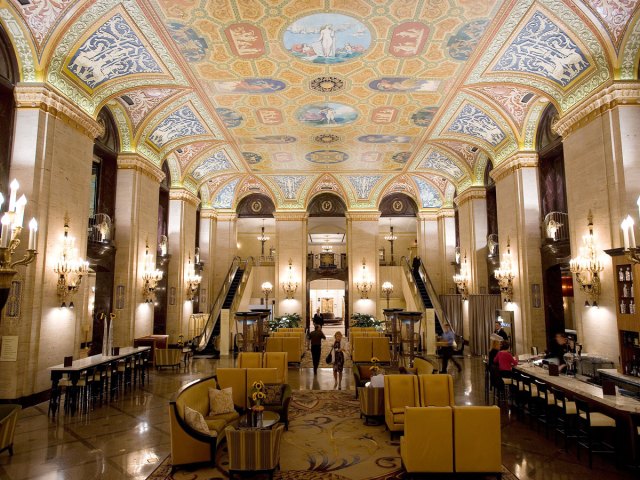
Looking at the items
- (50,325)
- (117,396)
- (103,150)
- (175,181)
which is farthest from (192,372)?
(175,181)

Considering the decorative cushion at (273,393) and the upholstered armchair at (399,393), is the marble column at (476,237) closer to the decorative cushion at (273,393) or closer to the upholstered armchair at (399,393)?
the upholstered armchair at (399,393)

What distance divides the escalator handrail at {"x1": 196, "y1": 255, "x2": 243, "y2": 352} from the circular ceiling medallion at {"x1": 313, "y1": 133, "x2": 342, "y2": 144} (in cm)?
812

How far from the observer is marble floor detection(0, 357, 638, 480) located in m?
5.26

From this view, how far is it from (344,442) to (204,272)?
15751 millimetres

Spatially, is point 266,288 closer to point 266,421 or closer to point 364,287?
point 364,287

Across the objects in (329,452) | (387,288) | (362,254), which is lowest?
(329,452)

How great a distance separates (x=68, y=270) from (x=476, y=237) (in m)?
13.5

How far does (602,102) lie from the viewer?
8.58m

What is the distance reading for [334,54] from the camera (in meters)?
9.45

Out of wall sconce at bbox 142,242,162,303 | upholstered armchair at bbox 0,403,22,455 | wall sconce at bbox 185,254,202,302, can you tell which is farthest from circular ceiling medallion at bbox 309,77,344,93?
wall sconce at bbox 185,254,202,302

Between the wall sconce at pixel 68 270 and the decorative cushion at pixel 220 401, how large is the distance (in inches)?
173

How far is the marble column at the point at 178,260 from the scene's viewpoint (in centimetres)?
1658

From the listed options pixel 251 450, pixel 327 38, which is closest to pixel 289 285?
pixel 327 38

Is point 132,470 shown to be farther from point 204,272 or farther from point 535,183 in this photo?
point 204,272
